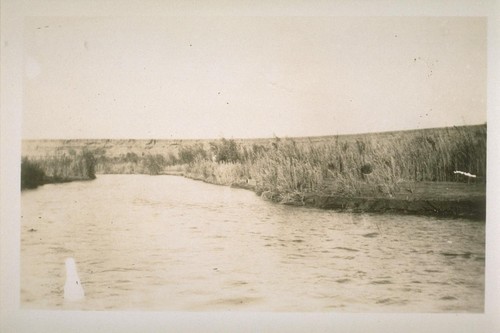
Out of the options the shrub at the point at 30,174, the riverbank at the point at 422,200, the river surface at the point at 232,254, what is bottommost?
the river surface at the point at 232,254

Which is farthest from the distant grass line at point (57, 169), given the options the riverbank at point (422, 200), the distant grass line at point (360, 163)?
the riverbank at point (422, 200)

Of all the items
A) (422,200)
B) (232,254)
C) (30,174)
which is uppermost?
(30,174)

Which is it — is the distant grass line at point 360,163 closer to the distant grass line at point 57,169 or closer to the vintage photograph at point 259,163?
the vintage photograph at point 259,163

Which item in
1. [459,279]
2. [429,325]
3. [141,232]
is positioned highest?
[141,232]

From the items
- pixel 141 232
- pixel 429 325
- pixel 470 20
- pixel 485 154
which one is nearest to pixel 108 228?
pixel 141 232

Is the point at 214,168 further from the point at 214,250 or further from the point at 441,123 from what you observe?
the point at 441,123

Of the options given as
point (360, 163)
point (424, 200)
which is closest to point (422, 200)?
point (424, 200)

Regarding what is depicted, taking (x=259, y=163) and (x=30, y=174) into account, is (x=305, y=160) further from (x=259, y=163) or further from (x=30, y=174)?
(x=30, y=174)
